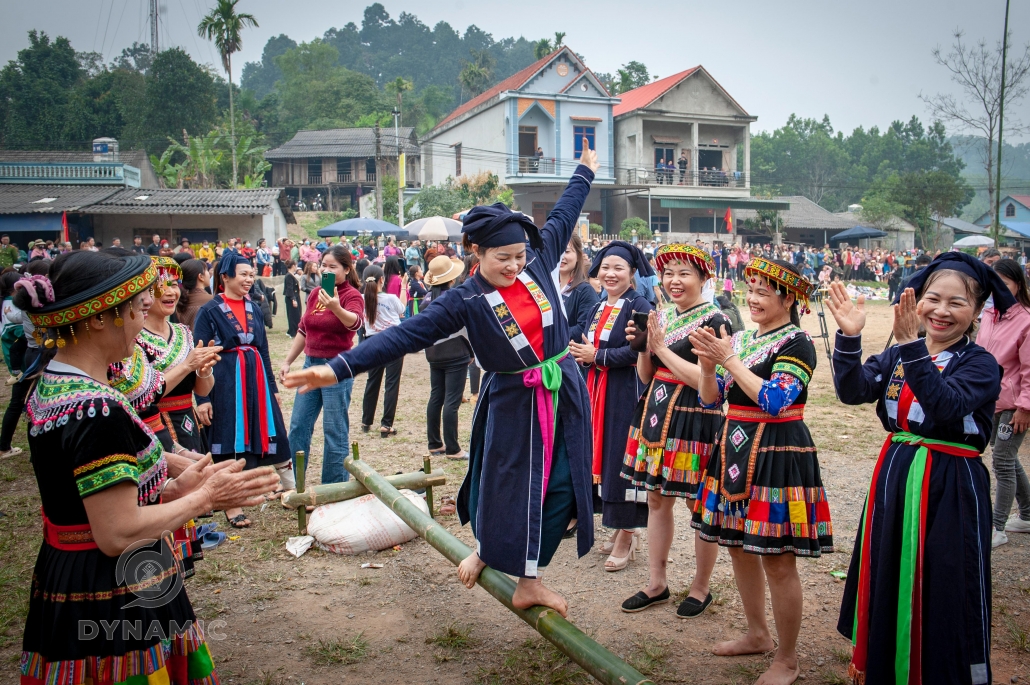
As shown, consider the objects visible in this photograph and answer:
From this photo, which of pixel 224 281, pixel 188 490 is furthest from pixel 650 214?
pixel 188 490

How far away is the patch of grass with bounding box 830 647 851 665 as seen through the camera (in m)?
3.76

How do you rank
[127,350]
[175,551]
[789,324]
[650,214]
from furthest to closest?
1. [650,214]
2. [789,324]
3. [175,551]
4. [127,350]

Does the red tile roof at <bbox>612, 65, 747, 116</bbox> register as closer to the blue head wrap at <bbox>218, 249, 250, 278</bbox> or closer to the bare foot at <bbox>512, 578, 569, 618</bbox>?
the blue head wrap at <bbox>218, 249, 250, 278</bbox>

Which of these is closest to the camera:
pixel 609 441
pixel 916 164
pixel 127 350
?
pixel 127 350

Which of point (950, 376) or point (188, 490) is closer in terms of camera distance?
point (188, 490)

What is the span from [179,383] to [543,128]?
34.3 meters

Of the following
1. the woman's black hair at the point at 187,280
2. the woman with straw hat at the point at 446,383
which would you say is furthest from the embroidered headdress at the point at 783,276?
the woman's black hair at the point at 187,280

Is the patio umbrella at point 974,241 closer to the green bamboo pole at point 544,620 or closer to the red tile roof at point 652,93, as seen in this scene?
the red tile roof at point 652,93

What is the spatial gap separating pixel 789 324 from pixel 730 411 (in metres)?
0.50

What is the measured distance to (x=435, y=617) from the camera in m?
4.43

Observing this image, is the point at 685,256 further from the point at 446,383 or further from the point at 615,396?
the point at 446,383

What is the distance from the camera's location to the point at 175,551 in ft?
8.74

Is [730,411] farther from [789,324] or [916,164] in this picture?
[916,164]

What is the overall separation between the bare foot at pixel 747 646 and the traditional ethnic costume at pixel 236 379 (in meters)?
3.77
